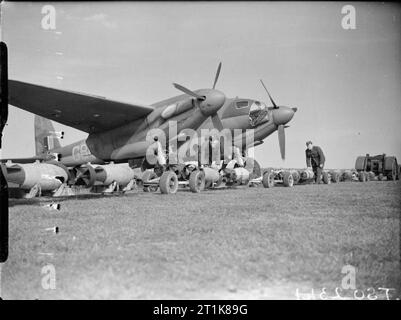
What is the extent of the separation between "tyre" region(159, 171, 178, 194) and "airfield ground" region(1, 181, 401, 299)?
502 centimetres

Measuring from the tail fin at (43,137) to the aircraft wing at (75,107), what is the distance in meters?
6.69

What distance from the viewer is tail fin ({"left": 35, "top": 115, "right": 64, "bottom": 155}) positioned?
1800 cm

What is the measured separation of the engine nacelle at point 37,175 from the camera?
794 cm

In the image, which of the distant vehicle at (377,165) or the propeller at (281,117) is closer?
the propeller at (281,117)

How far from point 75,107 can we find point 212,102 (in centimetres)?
403

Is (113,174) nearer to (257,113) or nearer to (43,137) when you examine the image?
(257,113)

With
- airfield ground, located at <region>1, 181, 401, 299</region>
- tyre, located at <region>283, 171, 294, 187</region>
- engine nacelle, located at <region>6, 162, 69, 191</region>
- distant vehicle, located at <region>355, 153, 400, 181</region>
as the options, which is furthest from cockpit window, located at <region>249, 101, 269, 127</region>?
distant vehicle, located at <region>355, 153, 400, 181</region>

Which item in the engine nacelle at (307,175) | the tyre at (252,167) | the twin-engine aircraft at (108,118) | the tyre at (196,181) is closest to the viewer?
the twin-engine aircraft at (108,118)

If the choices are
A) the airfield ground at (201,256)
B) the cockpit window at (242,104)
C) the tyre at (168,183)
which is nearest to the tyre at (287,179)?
the cockpit window at (242,104)

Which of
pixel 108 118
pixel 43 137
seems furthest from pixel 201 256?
pixel 43 137

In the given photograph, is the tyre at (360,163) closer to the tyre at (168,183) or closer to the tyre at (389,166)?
the tyre at (389,166)

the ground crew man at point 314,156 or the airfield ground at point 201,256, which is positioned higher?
the ground crew man at point 314,156
